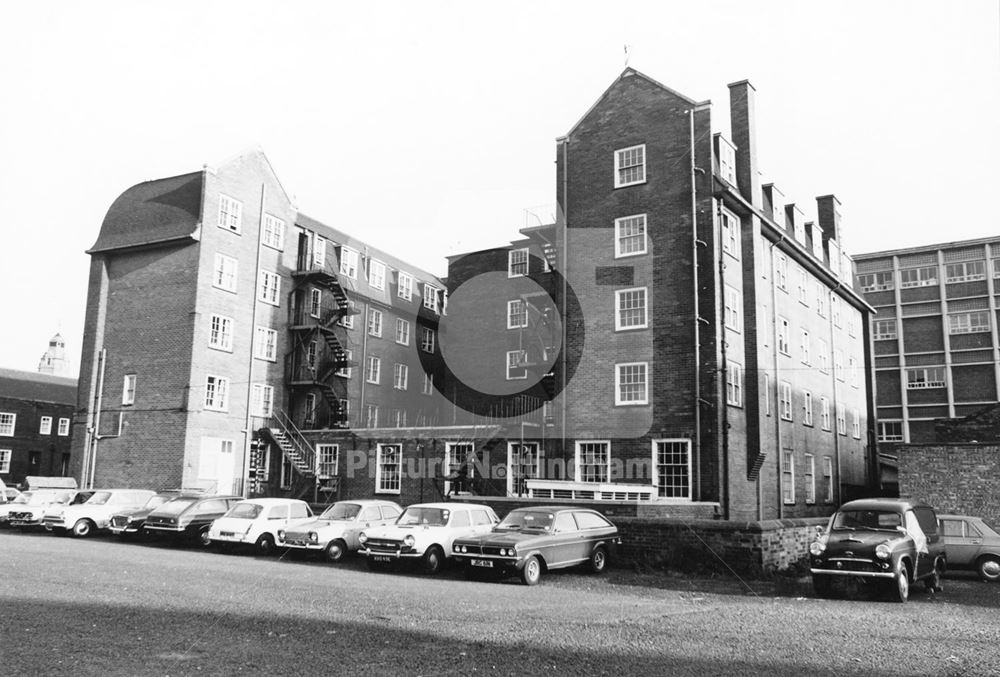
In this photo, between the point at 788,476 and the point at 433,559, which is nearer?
the point at 433,559

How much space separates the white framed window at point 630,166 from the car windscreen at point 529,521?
49.0 ft

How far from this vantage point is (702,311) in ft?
87.4

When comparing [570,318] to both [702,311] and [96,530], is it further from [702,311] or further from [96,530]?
[96,530]

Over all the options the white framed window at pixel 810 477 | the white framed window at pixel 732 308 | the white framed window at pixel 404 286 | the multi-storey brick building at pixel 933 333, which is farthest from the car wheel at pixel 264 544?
the multi-storey brick building at pixel 933 333

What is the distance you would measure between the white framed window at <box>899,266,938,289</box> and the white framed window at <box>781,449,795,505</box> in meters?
36.0

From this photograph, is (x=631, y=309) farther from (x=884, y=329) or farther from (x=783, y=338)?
(x=884, y=329)

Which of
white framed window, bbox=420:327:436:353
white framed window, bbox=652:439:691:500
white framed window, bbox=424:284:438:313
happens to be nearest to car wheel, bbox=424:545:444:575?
white framed window, bbox=652:439:691:500

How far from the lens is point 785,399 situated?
3138cm

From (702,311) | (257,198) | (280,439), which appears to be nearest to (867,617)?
(702,311)

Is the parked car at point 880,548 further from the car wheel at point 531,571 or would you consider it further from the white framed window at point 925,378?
the white framed window at point 925,378

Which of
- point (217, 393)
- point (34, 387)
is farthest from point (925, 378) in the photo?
point (34, 387)

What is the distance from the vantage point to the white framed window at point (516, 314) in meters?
39.6

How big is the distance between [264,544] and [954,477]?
70.6 feet

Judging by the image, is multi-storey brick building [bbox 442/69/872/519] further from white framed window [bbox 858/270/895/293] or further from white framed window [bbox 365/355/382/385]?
white framed window [bbox 858/270/895/293]
